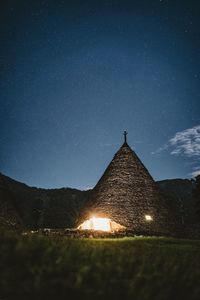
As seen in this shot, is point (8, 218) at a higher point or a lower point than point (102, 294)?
higher

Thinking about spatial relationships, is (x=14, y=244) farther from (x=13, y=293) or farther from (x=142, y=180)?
(x=142, y=180)

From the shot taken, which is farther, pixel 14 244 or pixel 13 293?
pixel 14 244

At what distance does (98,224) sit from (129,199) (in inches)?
118

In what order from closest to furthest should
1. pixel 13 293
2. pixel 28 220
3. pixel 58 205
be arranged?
1. pixel 13 293
2. pixel 28 220
3. pixel 58 205

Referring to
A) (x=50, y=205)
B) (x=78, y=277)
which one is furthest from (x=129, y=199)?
(x=50, y=205)

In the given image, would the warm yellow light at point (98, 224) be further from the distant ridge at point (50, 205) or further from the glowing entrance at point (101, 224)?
the distant ridge at point (50, 205)

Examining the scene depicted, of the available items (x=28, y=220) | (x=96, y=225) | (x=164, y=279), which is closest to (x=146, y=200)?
(x=96, y=225)

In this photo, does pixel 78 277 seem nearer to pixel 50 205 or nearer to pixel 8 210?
pixel 8 210

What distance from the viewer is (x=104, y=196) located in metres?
22.7

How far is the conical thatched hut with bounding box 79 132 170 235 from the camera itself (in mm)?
21359

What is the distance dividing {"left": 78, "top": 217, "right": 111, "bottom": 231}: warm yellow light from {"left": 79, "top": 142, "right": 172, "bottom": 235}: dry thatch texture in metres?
0.59

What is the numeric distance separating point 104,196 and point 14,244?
57.1 feet

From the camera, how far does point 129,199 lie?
72.6 ft

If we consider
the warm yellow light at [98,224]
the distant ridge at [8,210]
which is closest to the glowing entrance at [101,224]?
the warm yellow light at [98,224]
